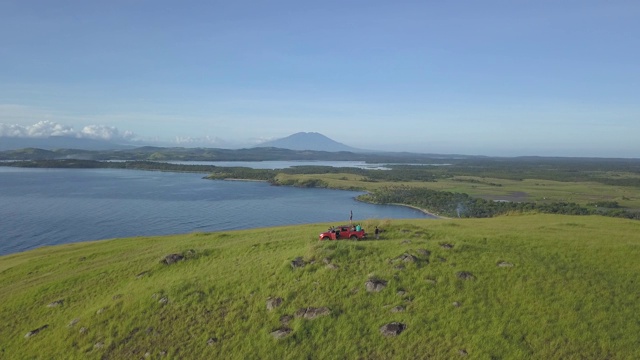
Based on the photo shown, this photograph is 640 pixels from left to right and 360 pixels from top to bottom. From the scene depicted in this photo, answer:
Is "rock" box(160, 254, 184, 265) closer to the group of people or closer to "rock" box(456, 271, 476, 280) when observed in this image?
the group of people

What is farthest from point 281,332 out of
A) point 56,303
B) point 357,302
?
point 56,303

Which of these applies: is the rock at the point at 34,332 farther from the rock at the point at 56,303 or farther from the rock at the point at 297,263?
the rock at the point at 297,263

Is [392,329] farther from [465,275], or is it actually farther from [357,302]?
[465,275]

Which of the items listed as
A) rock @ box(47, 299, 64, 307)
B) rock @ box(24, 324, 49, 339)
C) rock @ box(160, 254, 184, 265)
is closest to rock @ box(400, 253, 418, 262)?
→ rock @ box(160, 254, 184, 265)

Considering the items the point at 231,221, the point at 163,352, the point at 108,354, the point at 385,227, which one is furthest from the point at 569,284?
the point at 231,221

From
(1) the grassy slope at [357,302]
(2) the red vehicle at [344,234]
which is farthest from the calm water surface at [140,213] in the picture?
(1) the grassy slope at [357,302]

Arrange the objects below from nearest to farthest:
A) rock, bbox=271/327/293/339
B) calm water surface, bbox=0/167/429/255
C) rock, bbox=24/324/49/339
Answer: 1. rock, bbox=271/327/293/339
2. rock, bbox=24/324/49/339
3. calm water surface, bbox=0/167/429/255
